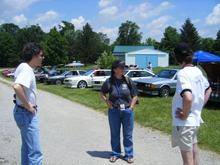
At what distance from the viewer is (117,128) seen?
7887 millimetres

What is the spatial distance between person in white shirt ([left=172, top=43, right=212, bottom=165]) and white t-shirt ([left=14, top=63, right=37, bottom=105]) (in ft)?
6.21

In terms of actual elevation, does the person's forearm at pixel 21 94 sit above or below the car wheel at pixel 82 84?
above

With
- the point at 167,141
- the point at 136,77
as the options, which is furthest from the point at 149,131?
the point at 136,77

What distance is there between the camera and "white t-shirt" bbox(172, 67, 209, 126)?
526 centimetres

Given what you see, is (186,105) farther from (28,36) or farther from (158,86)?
(28,36)

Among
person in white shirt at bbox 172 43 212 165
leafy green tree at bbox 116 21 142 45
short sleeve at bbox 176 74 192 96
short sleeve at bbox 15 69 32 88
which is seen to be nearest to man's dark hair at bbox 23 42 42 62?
short sleeve at bbox 15 69 32 88

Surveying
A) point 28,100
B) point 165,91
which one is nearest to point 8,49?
point 165,91

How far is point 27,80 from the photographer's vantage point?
19.1ft

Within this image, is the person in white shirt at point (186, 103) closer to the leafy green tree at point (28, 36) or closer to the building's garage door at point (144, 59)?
the building's garage door at point (144, 59)

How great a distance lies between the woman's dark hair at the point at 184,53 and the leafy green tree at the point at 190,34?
101 m

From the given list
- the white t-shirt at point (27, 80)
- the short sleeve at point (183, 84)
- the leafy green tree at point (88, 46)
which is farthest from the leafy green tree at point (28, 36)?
the short sleeve at point (183, 84)

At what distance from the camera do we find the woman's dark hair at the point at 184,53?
530cm

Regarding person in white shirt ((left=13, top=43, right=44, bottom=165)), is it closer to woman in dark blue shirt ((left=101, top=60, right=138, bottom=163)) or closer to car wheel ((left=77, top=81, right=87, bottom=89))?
woman in dark blue shirt ((left=101, top=60, right=138, bottom=163))

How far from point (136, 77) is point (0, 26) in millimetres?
156538
